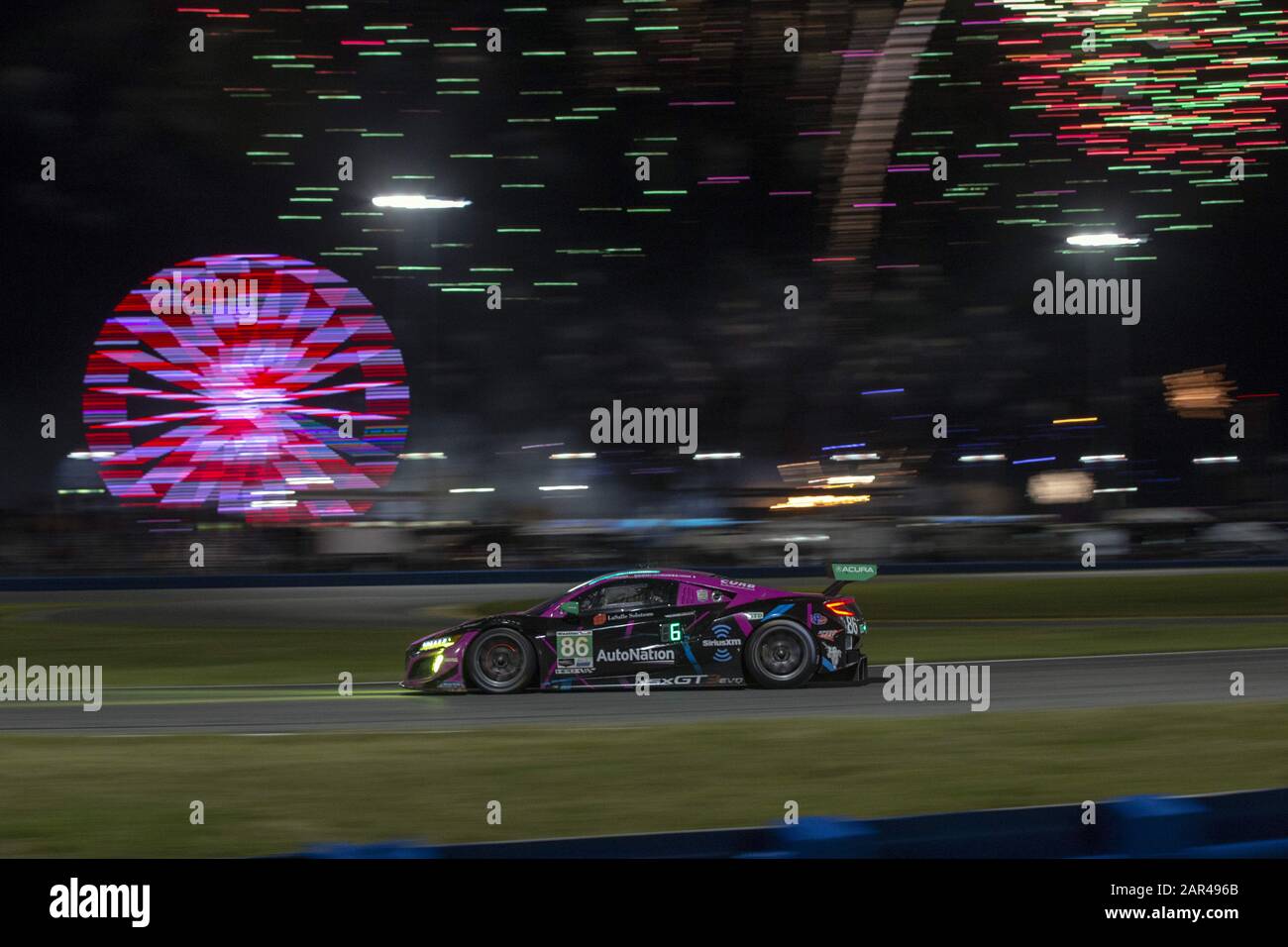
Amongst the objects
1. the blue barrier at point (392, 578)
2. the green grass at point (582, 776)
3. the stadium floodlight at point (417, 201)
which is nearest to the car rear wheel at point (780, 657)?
the green grass at point (582, 776)

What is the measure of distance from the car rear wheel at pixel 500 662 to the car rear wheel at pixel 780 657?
1794mm

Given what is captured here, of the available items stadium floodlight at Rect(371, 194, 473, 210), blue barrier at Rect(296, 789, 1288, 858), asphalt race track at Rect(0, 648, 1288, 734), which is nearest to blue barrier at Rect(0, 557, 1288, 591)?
stadium floodlight at Rect(371, 194, 473, 210)

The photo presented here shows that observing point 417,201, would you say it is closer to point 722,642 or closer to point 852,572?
point 722,642

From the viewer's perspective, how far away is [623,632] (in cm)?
1174

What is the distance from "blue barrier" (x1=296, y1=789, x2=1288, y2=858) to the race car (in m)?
5.72

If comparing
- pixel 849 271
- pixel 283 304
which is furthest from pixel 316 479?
pixel 849 271

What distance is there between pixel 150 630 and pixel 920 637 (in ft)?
33.7

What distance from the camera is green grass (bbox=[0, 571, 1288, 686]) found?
1530cm

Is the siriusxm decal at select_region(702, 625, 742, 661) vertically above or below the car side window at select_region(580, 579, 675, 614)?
below

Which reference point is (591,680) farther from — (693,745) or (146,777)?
(146,777)

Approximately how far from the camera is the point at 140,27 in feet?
50.5

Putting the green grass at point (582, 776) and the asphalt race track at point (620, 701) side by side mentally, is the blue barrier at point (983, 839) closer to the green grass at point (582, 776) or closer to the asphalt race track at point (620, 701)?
the green grass at point (582, 776)

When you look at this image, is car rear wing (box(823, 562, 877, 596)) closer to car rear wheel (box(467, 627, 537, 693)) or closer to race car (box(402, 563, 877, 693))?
race car (box(402, 563, 877, 693))

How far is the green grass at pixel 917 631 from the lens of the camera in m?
15.3
